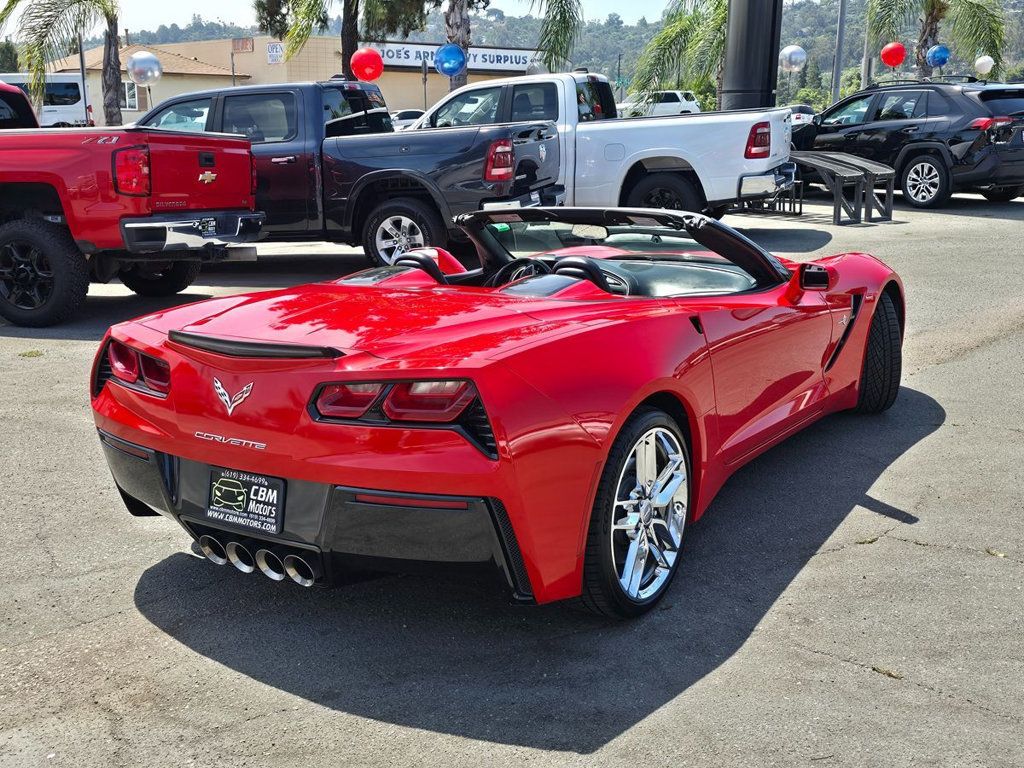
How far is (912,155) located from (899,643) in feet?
47.5

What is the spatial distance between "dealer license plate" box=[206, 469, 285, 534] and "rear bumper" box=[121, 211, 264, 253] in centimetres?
542

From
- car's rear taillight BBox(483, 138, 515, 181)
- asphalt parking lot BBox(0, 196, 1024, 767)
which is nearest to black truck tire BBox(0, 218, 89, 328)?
asphalt parking lot BBox(0, 196, 1024, 767)

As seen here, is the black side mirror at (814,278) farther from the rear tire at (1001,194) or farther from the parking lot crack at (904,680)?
the rear tire at (1001,194)

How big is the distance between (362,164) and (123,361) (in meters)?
7.52

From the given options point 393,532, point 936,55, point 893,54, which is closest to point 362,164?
point 393,532

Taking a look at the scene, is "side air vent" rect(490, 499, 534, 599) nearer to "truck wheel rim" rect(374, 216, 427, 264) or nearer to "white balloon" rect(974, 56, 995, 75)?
"truck wheel rim" rect(374, 216, 427, 264)

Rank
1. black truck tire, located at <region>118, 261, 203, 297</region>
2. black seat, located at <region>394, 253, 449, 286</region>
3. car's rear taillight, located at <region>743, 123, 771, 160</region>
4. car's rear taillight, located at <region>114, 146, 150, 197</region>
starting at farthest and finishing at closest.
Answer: car's rear taillight, located at <region>743, 123, 771, 160</region>
black truck tire, located at <region>118, 261, 203, 297</region>
car's rear taillight, located at <region>114, 146, 150, 197</region>
black seat, located at <region>394, 253, 449, 286</region>

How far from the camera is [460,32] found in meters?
23.2

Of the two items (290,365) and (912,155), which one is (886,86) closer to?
(912,155)

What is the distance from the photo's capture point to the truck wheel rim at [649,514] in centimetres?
339

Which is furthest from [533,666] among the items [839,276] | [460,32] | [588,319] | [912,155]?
[460,32]

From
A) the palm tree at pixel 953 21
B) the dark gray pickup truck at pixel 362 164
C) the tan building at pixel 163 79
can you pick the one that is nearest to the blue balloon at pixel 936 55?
the palm tree at pixel 953 21

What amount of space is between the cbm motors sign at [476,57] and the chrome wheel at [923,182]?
4217 centimetres

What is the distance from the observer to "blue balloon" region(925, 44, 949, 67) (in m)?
30.6
